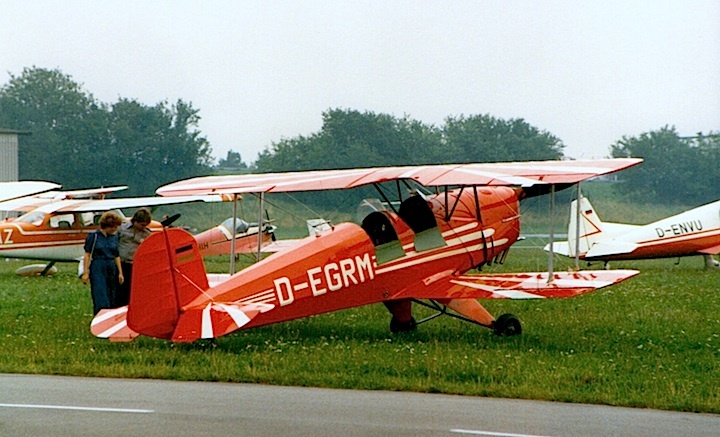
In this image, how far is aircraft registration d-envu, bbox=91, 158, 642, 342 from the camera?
11031 millimetres

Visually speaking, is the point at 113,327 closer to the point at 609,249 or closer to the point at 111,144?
the point at 609,249

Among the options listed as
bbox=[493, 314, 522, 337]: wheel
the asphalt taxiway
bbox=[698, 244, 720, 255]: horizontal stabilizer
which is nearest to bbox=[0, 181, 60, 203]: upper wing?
the asphalt taxiway

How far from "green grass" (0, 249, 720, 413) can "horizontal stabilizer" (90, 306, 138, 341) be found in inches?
7.5

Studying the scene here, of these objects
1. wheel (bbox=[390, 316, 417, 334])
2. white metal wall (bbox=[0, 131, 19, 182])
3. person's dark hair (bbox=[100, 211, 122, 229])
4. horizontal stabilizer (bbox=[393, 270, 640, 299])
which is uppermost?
white metal wall (bbox=[0, 131, 19, 182])

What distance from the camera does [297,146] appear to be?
44875 millimetres

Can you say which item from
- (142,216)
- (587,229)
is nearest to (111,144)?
(587,229)

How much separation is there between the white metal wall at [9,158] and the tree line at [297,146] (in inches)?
56.2

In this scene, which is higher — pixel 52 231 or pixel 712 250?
pixel 52 231

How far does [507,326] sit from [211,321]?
12.5ft

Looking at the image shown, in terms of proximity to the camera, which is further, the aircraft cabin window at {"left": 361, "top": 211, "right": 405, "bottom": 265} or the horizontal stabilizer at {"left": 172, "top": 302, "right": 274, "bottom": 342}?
the aircraft cabin window at {"left": 361, "top": 211, "right": 405, "bottom": 265}

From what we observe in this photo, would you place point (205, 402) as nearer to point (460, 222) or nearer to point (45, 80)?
point (460, 222)

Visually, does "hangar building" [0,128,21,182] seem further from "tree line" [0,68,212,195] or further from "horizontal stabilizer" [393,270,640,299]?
"horizontal stabilizer" [393,270,640,299]

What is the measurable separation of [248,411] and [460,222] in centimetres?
604

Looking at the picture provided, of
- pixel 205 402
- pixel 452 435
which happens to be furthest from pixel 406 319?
pixel 452 435
